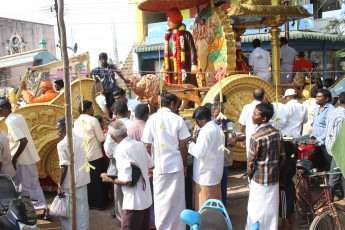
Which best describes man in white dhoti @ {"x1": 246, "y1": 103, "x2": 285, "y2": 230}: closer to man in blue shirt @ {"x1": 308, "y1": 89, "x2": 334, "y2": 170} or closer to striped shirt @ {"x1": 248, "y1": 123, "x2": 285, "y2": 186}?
striped shirt @ {"x1": 248, "y1": 123, "x2": 285, "y2": 186}

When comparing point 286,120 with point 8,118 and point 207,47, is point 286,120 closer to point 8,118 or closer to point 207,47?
point 207,47

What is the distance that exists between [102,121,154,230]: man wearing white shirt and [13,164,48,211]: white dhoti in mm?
1872

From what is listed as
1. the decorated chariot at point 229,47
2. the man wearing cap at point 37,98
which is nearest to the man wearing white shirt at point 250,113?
the decorated chariot at point 229,47

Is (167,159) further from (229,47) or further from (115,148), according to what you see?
(229,47)

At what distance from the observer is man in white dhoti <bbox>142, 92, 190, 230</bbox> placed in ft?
12.9

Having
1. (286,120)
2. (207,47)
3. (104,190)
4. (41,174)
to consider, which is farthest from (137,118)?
(207,47)

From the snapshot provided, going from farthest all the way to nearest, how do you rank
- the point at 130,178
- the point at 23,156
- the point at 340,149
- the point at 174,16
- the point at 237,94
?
the point at 174,16 → the point at 237,94 → the point at 23,156 → the point at 130,178 → the point at 340,149

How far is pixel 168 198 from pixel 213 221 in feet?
4.59

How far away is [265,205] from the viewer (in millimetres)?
3549

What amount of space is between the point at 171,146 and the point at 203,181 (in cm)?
56

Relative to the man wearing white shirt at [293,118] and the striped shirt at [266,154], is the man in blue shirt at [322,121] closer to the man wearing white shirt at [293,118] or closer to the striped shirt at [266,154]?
the man wearing white shirt at [293,118]

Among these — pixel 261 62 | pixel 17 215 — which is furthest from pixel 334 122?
pixel 17 215

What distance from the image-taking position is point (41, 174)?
541 cm

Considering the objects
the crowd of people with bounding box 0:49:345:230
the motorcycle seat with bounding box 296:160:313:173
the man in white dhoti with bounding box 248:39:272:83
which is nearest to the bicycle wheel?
the crowd of people with bounding box 0:49:345:230
